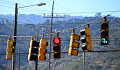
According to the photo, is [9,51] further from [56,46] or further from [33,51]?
[56,46]

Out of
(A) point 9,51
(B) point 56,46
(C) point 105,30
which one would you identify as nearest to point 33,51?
(B) point 56,46

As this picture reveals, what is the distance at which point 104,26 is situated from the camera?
3058 centimetres

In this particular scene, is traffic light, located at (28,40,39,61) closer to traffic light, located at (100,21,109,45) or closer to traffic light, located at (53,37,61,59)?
traffic light, located at (53,37,61,59)

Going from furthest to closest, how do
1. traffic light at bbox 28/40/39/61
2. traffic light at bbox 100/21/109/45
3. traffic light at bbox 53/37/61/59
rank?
traffic light at bbox 28/40/39/61 → traffic light at bbox 53/37/61/59 → traffic light at bbox 100/21/109/45

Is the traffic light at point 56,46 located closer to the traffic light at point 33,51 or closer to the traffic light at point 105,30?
the traffic light at point 33,51

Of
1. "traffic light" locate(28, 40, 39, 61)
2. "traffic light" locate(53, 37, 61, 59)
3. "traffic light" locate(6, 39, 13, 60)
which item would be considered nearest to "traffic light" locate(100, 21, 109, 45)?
"traffic light" locate(53, 37, 61, 59)

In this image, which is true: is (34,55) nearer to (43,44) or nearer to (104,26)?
(43,44)

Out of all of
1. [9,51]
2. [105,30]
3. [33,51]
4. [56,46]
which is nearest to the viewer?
[105,30]

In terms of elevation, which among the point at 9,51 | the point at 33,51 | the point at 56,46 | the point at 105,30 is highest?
the point at 105,30

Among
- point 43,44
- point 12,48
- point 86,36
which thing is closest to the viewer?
point 86,36

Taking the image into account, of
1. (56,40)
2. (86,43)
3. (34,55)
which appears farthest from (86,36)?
(34,55)

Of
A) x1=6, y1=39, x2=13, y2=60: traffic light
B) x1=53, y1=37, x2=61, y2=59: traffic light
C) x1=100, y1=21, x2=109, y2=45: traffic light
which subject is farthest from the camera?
x1=6, y1=39, x2=13, y2=60: traffic light

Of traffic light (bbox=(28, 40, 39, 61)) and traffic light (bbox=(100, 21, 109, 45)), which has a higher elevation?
traffic light (bbox=(100, 21, 109, 45))

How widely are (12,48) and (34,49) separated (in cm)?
535
